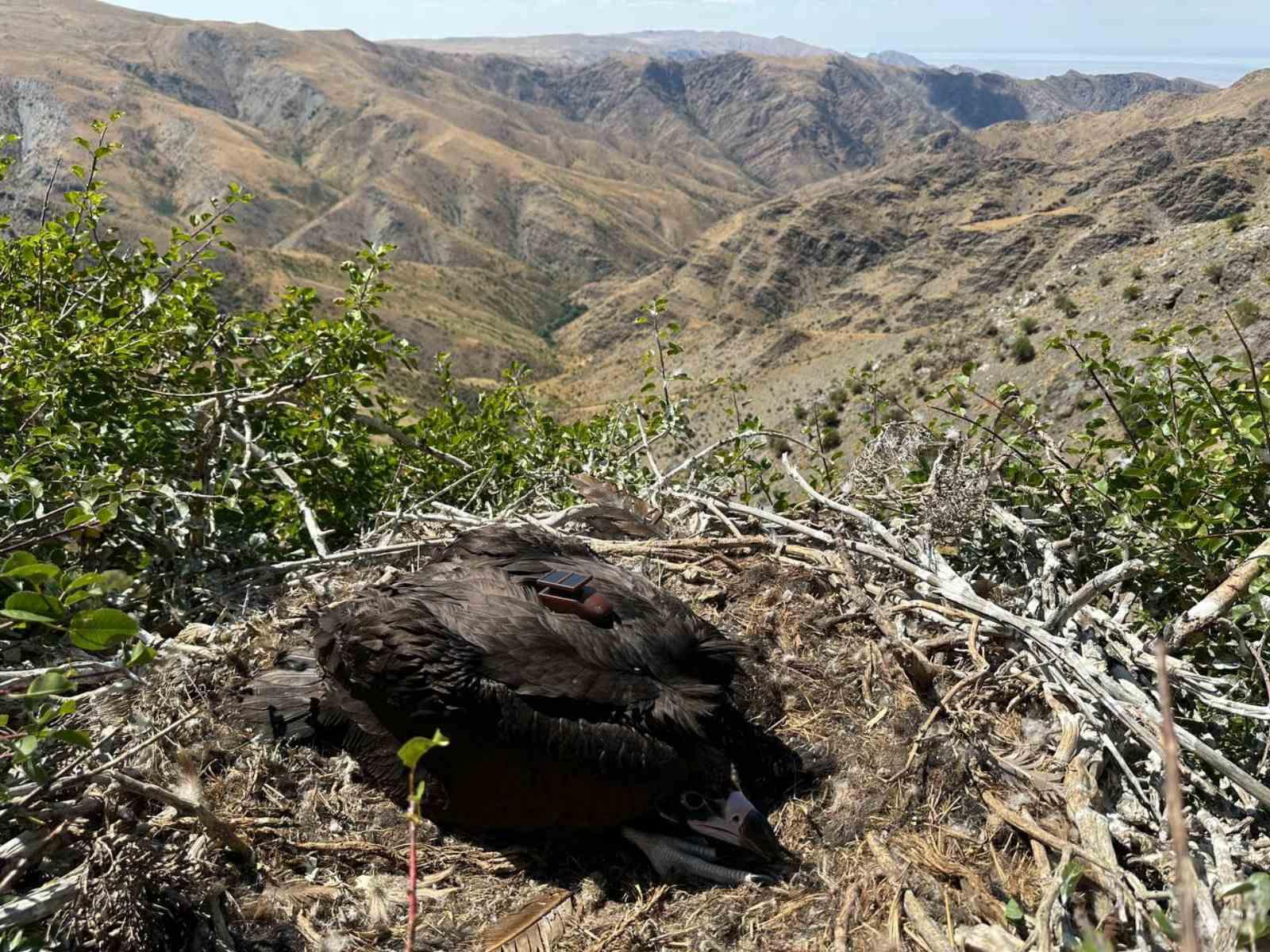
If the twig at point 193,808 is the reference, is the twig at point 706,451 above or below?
above

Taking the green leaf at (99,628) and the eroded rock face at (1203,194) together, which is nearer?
the green leaf at (99,628)

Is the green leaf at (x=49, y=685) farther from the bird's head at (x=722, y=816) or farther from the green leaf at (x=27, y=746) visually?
the bird's head at (x=722, y=816)

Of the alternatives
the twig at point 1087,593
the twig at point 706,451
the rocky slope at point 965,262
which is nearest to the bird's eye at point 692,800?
the twig at point 1087,593

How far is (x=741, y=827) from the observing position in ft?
9.70

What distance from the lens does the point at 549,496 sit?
620 centimetres

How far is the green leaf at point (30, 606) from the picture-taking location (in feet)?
5.75

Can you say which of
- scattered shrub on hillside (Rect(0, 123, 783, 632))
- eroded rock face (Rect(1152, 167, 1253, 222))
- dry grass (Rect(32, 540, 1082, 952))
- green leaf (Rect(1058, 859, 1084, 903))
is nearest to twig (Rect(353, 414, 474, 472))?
scattered shrub on hillside (Rect(0, 123, 783, 632))

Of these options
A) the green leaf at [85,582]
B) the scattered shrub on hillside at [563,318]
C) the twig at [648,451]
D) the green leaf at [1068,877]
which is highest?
A: the green leaf at [85,582]

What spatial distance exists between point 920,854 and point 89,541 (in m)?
4.05

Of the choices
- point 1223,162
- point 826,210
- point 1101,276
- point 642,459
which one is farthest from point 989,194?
point 642,459

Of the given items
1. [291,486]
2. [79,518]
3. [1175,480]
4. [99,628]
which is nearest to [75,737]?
[99,628]

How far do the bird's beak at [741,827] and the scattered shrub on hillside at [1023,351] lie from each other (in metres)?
26.2

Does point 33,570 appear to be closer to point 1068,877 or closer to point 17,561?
point 17,561

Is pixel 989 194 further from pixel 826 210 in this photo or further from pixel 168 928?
pixel 168 928
